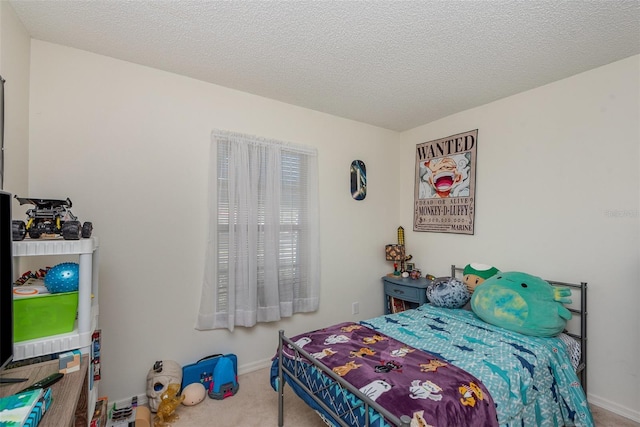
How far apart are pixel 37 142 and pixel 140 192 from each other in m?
0.66

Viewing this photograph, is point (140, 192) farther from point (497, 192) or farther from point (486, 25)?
point (497, 192)

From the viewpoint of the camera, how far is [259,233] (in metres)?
2.77

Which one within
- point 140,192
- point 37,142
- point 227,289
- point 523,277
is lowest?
point 227,289

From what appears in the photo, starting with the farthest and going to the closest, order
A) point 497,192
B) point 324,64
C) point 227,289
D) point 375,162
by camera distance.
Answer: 1. point 375,162
2. point 497,192
3. point 227,289
4. point 324,64

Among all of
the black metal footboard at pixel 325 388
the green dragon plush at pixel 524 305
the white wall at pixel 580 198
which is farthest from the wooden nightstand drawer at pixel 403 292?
the black metal footboard at pixel 325 388

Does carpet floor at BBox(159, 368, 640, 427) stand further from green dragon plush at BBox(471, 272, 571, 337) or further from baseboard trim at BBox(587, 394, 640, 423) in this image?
green dragon plush at BBox(471, 272, 571, 337)

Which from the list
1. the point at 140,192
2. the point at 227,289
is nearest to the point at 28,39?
the point at 140,192

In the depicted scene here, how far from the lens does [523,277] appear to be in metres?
2.30

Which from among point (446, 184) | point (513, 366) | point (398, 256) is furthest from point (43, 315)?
point (446, 184)

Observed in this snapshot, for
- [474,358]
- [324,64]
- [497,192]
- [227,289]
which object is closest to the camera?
[474,358]

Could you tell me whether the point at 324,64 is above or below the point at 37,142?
above

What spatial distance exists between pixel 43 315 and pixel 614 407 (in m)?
3.59

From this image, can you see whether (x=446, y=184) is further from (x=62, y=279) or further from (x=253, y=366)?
(x=62, y=279)

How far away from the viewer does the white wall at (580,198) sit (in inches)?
84.3
